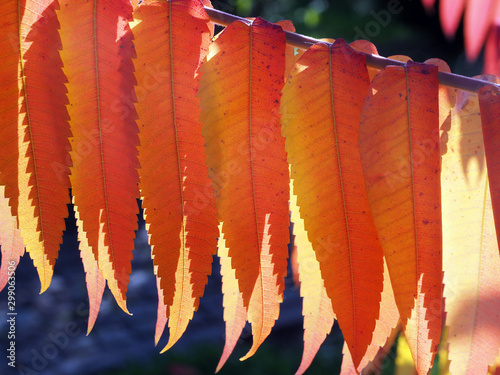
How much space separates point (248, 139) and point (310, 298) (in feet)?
0.92

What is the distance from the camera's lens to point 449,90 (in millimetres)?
688

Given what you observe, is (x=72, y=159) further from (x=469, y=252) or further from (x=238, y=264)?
(x=469, y=252)

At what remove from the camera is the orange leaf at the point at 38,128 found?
0.57 meters

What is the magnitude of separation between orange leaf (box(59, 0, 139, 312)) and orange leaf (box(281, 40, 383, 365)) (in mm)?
216

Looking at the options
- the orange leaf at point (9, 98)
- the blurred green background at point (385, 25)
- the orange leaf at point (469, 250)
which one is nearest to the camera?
the orange leaf at point (9, 98)

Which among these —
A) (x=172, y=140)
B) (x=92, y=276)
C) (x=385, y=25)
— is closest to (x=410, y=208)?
(x=172, y=140)

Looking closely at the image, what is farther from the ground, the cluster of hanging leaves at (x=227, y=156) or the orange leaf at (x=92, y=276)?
the cluster of hanging leaves at (x=227, y=156)

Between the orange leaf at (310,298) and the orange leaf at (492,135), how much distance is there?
263mm

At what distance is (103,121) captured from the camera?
60 cm

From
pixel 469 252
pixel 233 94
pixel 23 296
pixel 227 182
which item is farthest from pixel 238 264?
pixel 23 296

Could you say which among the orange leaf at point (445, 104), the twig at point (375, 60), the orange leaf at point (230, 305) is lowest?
the orange leaf at point (230, 305)
